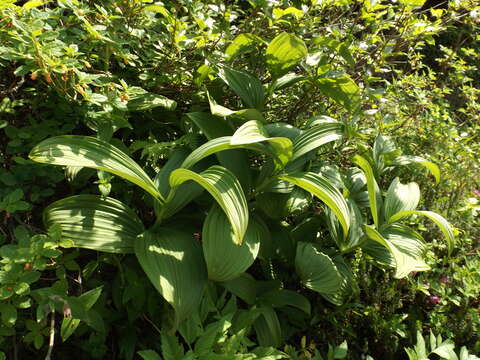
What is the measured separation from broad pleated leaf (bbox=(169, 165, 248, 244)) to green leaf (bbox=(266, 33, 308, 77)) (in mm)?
715

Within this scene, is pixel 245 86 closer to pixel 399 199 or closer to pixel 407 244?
pixel 399 199

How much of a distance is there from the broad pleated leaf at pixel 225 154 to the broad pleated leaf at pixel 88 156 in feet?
1.14

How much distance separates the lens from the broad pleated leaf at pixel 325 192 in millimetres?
1458

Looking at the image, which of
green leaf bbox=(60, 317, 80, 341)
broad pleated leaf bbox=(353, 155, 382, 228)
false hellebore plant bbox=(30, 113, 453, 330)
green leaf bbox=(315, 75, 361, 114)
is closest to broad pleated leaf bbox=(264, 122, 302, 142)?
false hellebore plant bbox=(30, 113, 453, 330)

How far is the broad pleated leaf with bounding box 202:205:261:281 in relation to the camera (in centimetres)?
138

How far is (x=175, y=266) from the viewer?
4.68ft

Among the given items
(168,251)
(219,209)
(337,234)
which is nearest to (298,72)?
(337,234)

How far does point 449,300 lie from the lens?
216 cm

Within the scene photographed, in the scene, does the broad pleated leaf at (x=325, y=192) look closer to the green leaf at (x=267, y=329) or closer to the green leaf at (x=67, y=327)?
the green leaf at (x=267, y=329)

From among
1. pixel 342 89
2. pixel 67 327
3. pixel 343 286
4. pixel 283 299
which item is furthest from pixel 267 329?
pixel 342 89

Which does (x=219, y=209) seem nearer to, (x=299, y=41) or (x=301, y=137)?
(x=301, y=137)

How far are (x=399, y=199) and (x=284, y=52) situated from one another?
2.77ft

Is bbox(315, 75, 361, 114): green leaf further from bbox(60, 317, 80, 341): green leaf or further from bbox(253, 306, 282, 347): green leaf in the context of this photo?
bbox(60, 317, 80, 341): green leaf

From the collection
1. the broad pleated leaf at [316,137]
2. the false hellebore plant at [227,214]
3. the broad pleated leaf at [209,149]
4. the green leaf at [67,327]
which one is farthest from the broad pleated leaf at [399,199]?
the green leaf at [67,327]
